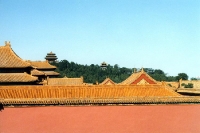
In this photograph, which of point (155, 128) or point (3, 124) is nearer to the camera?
point (3, 124)

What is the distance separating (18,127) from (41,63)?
3168 cm

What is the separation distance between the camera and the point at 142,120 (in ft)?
50.8

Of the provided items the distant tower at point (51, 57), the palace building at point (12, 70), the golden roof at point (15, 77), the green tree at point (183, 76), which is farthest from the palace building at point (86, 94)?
the distant tower at point (51, 57)

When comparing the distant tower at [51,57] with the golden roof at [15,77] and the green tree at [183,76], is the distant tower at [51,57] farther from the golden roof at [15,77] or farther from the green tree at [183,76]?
the golden roof at [15,77]

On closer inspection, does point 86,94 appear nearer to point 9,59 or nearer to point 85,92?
point 85,92

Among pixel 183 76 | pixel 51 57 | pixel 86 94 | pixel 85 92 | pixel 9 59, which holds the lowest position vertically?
pixel 86 94

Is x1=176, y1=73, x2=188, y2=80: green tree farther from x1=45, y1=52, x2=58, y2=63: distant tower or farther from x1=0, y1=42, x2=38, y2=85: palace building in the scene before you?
x1=0, y1=42, x2=38, y2=85: palace building

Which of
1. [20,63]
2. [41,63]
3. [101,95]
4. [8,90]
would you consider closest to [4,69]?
[20,63]

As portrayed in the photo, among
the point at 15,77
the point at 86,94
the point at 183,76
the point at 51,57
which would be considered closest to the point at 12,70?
the point at 15,77

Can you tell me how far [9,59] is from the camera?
70.2ft

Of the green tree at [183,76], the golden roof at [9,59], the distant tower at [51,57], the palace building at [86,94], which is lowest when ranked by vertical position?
the palace building at [86,94]

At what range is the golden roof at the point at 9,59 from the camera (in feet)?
68.5

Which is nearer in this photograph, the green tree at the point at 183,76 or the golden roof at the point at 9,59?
the golden roof at the point at 9,59

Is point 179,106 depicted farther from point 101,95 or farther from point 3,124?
point 3,124
